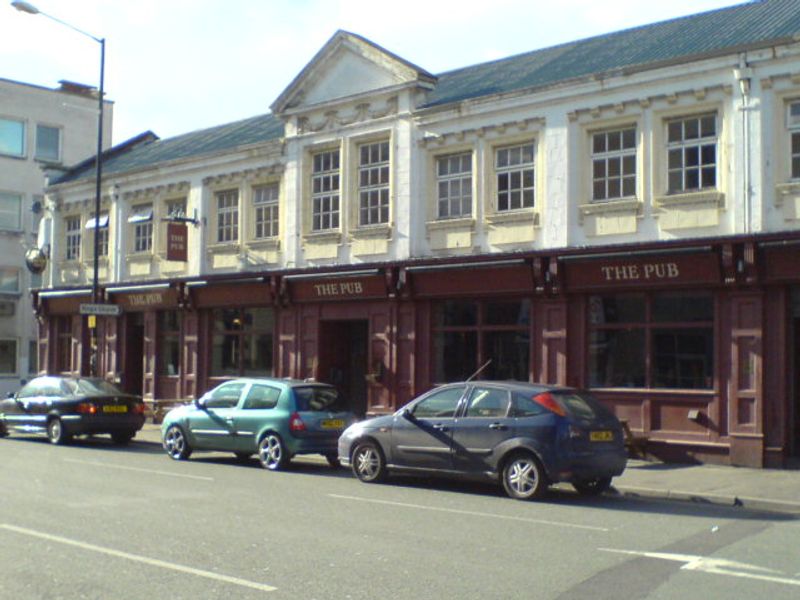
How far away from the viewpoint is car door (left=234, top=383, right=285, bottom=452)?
55.7ft

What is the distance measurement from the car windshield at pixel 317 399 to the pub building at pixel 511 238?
10.3 feet

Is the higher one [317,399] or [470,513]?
[317,399]

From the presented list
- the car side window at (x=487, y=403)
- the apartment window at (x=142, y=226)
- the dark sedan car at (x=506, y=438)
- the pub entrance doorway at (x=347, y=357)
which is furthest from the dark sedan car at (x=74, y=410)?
the car side window at (x=487, y=403)

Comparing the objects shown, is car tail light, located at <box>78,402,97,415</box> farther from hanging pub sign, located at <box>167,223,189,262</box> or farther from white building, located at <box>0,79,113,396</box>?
white building, located at <box>0,79,113,396</box>

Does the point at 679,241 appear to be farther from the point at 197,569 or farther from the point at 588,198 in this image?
the point at 197,569

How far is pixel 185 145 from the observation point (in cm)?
2950

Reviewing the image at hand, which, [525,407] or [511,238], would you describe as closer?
[525,407]

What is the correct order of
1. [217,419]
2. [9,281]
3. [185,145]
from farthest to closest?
[9,281]
[185,145]
[217,419]

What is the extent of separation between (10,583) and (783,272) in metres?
12.3

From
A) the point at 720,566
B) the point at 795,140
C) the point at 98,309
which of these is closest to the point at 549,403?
the point at 720,566

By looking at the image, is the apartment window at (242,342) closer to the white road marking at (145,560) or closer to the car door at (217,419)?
the car door at (217,419)

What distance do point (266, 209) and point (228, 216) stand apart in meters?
1.58

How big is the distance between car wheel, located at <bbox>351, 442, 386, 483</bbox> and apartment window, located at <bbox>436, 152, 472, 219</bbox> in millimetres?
7039

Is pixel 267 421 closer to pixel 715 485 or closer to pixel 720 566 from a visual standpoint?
pixel 715 485
